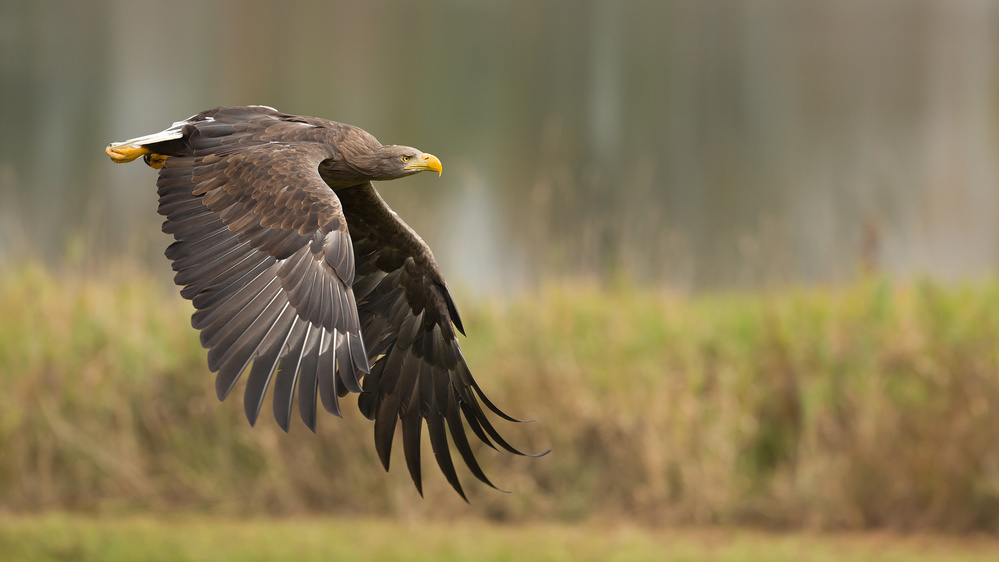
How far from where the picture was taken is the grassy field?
7387mm

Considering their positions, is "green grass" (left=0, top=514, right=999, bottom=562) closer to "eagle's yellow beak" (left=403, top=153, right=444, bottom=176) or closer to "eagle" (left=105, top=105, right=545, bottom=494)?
"eagle" (left=105, top=105, right=545, bottom=494)

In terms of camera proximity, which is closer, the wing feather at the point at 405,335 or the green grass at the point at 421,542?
the wing feather at the point at 405,335

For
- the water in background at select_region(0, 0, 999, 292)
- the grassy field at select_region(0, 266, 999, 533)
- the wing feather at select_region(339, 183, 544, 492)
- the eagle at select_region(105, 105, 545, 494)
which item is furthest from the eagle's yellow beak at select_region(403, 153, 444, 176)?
the water in background at select_region(0, 0, 999, 292)

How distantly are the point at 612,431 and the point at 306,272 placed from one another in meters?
4.47

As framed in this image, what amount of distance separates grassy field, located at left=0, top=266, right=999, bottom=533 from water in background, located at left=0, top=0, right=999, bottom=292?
1022mm

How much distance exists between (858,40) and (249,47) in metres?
12.3

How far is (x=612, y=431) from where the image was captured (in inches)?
297

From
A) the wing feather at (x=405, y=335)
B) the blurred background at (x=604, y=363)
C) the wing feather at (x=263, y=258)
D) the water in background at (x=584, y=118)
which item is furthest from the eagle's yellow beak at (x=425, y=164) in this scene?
the water in background at (x=584, y=118)

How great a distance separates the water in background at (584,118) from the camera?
32.0 ft

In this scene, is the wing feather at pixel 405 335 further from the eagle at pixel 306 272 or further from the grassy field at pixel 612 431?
the grassy field at pixel 612 431

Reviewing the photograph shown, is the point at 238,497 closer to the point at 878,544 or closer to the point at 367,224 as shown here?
the point at 367,224

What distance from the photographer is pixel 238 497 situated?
7602 millimetres

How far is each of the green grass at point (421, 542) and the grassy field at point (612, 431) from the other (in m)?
0.17

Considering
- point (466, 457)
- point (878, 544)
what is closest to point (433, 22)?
point (878, 544)
